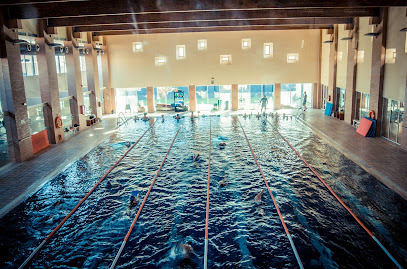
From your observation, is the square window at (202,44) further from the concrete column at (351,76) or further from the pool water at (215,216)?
the pool water at (215,216)

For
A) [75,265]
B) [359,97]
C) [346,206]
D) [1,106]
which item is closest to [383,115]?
[359,97]

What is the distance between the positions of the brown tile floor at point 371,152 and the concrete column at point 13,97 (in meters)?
14.5

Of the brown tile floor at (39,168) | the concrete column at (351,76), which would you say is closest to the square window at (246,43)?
the concrete column at (351,76)

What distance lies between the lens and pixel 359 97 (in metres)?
22.1

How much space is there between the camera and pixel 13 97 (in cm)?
1565

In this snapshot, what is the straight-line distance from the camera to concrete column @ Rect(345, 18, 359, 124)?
869 inches

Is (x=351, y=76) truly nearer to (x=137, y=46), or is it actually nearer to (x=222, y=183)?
(x=222, y=183)

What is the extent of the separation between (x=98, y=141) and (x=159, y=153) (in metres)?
4.46

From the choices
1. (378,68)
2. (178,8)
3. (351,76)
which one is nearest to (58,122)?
(178,8)

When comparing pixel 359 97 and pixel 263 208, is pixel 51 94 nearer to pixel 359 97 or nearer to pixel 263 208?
pixel 263 208

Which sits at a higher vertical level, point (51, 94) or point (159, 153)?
point (51, 94)

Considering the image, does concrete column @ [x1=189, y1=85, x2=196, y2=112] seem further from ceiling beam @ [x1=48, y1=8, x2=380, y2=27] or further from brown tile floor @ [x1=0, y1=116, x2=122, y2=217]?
ceiling beam @ [x1=48, y1=8, x2=380, y2=27]

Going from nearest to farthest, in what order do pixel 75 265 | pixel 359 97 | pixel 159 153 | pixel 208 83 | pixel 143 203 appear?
pixel 75 265 < pixel 143 203 < pixel 159 153 < pixel 359 97 < pixel 208 83

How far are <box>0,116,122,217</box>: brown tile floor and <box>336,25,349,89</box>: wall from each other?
16138 millimetres
